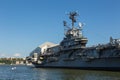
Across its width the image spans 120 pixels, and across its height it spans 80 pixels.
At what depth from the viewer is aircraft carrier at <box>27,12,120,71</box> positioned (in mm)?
56406

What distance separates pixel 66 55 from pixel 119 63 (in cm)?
2173

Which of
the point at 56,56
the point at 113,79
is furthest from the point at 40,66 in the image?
the point at 113,79

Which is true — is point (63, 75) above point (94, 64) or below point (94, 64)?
below

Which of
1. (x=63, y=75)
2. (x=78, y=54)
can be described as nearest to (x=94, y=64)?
(x=78, y=54)

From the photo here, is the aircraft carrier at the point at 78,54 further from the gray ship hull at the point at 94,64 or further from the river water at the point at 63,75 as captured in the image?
the river water at the point at 63,75

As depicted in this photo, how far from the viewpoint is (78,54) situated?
67312 millimetres

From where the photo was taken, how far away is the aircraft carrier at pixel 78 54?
5641 cm

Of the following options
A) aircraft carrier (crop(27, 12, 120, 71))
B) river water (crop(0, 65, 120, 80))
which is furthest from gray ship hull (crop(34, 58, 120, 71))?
river water (crop(0, 65, 120, 80))

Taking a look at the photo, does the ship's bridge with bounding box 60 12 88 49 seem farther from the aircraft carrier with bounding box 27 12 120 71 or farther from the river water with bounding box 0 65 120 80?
the river water with bounding box 0 65 120 80

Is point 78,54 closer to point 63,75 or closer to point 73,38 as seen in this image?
point 73,38

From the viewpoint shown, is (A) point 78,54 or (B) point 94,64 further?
(A) point 78,54

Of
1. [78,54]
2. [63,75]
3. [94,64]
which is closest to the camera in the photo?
[63,75]

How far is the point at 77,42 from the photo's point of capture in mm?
69812

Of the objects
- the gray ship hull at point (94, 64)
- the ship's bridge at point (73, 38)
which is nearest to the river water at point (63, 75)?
the gray ship hull at point (94, 64)
